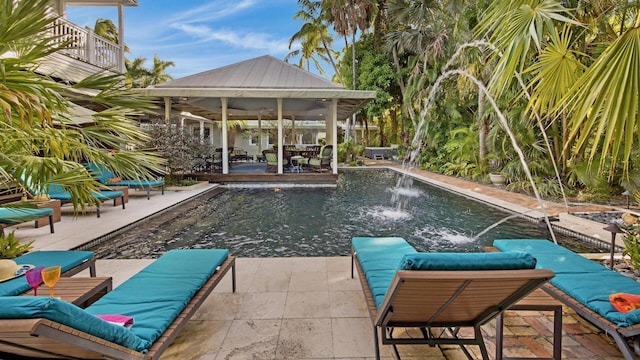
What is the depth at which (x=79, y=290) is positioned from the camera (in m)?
2.62

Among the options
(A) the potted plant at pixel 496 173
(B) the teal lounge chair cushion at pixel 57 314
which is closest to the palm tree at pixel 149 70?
(A) the potted plant at pixel 496 173

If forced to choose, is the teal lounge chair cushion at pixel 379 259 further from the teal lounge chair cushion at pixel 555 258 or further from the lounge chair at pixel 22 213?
the lounge chair at pixel 22 213

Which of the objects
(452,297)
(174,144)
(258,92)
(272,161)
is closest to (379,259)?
(452,297)

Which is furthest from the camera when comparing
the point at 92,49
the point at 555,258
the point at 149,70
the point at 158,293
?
the point at 149,70

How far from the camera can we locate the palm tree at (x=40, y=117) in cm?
223

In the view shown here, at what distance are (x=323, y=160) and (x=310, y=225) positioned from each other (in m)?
7.26

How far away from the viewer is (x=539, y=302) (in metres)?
2.48

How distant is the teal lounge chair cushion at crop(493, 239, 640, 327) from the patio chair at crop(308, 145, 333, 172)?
10.4 m

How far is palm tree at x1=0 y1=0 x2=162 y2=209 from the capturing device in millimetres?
2232

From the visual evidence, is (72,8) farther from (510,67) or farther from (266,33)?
(266,33)

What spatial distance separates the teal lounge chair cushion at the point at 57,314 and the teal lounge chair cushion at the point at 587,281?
293cm

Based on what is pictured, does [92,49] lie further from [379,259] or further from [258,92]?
[379,259]

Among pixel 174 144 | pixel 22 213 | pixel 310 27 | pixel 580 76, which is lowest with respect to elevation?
pixel 22 213

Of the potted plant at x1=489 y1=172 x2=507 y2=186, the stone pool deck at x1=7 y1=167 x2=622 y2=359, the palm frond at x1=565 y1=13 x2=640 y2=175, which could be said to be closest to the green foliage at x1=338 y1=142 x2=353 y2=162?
the potted plant at x1=489 y1=172 x2=507 y2=186
